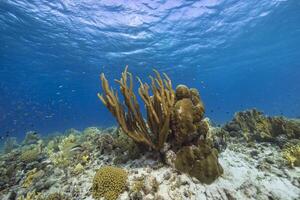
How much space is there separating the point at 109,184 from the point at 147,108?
1.81m

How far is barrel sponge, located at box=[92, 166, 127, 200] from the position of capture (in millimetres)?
4051

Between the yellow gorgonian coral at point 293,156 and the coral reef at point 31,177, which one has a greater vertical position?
the yellow gorgonian coral at point 293,156

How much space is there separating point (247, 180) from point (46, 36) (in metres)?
23.0

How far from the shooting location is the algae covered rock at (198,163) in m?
4.35

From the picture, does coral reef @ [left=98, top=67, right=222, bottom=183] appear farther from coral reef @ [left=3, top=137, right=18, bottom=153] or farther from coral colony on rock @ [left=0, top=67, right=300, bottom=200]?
coral reef @ [left=3, top=137, right=18, bottom=153]

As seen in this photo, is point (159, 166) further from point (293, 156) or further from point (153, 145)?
point (293, 156)

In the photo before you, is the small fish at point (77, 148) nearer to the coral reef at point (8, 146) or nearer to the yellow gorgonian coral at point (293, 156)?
the yellow gorgonian coral at point (293, 156)

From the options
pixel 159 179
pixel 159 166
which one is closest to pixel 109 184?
pixel 159 179

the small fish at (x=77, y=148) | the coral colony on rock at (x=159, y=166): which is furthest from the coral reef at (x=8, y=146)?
the coral colony on rock at (x=159, y=166)

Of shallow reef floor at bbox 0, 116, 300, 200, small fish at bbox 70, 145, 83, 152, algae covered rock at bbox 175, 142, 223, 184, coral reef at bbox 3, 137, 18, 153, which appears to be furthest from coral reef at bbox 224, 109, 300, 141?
coral reef at bbox 3, 137, 18, 153

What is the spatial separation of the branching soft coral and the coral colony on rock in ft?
0.06

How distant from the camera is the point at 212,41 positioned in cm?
2631

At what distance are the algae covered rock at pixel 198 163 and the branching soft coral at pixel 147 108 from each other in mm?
560

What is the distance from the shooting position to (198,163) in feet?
14.4
